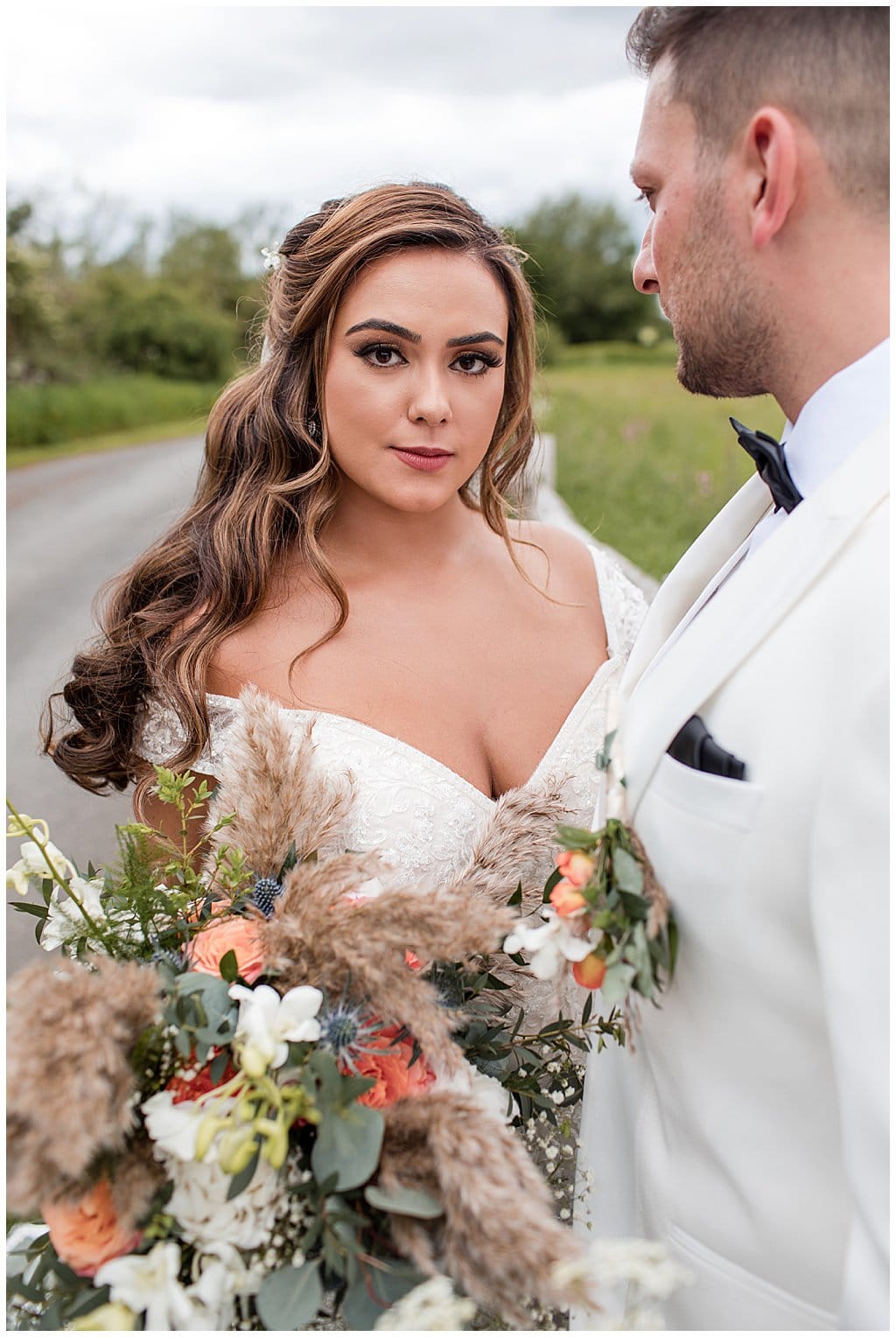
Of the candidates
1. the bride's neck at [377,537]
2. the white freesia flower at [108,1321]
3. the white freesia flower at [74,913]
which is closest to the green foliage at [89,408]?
the bride's neck at [377,537]

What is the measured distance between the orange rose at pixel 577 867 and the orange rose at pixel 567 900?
1cm

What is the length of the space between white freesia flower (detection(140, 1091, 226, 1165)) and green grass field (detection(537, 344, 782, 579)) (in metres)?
2.75

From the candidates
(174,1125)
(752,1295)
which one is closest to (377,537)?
(174,1125)

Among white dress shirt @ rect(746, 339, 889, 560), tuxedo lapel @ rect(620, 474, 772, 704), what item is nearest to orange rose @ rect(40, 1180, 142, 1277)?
tuxedo lapel @ rect(620, 474, 772, 704)

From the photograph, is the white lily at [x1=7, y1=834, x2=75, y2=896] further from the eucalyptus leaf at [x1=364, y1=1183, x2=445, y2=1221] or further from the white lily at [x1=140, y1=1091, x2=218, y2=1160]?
the eucalyptus leaf at [x1=364, y1=1183, x2=445, y2=1221]

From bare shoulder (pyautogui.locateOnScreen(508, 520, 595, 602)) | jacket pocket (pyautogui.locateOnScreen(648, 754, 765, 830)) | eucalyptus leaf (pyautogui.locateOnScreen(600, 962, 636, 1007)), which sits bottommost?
bare shoulder (pyautogui.locateOnScreen(508, 520, 595, 602))

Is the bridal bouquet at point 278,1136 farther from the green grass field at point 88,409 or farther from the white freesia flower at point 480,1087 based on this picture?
the green grass field at point 88,409

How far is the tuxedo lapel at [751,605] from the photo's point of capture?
134 centimetres

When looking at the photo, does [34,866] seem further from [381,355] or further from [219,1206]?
[381,355]

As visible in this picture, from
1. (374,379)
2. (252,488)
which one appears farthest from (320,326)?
(252,488)

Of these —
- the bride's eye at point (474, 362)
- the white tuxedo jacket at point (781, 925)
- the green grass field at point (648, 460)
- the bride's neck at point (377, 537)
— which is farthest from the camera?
the green grass field at point (648, 460)

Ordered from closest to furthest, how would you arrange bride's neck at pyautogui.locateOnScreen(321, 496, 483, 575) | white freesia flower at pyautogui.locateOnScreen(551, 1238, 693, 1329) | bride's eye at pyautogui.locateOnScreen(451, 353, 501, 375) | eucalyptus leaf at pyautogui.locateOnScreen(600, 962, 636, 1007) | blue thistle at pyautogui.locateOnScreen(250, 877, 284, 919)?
white freesia flower at pyautogui.locateOnScreen(551, 1238, 693, 1329) < eucalyptus leaf at pyautogui.locateOnScreen(600, 962, 636, 1007) < blue thistle at pyautogui.locateOnScreen(250, 877, 284, 919) < bride's eye at pyautogui.locateOnScreen(451, 353, 501, 375) < bride's neck at pyautogui.locateOnScreen(321, 496, 483, 575)

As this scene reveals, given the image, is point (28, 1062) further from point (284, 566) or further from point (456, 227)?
point (456, 227)

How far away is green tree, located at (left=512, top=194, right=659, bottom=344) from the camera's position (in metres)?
53.8
